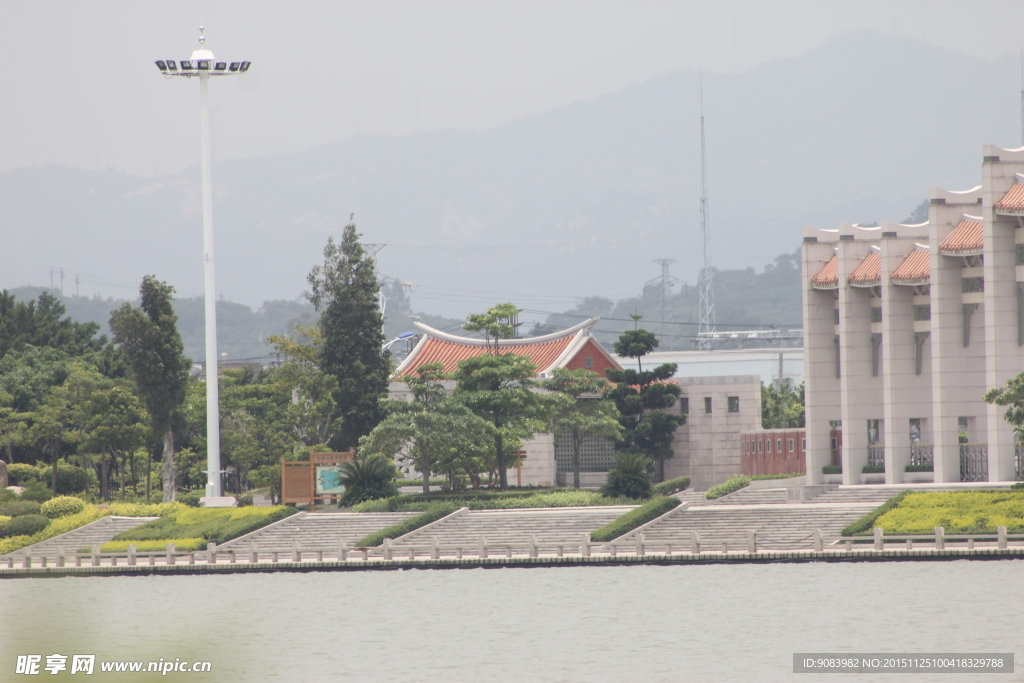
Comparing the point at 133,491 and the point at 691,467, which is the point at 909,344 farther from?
the point at 133,491

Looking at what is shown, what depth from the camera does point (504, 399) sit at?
169ft

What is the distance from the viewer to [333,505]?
172 feet

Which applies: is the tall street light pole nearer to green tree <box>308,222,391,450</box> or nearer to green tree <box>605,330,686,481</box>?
green tree <box>308,222,391,450</box>

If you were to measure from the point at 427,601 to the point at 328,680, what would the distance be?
36.5 feet

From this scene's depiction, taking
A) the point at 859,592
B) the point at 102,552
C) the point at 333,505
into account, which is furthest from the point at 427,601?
the point at 333,505

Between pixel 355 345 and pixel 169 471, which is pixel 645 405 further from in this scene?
pixel 169 471

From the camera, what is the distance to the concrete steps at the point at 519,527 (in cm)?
4456

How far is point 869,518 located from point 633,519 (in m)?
7.99

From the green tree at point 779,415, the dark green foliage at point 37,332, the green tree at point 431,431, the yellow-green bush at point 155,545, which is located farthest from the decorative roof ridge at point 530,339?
the dark green foliage at point 37,332

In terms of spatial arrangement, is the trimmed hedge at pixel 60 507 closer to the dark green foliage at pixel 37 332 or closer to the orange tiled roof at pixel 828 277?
the dark green foliage at pixel 37 332

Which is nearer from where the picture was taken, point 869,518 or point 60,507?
point 869,518

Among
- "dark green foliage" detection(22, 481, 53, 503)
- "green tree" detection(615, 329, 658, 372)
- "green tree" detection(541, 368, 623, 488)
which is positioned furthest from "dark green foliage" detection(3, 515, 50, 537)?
"green tree" detection(615, 329, 658, 372)

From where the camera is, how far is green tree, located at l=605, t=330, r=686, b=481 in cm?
5762

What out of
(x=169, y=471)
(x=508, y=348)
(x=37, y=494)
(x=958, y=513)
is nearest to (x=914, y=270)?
(x=958, y=513)
